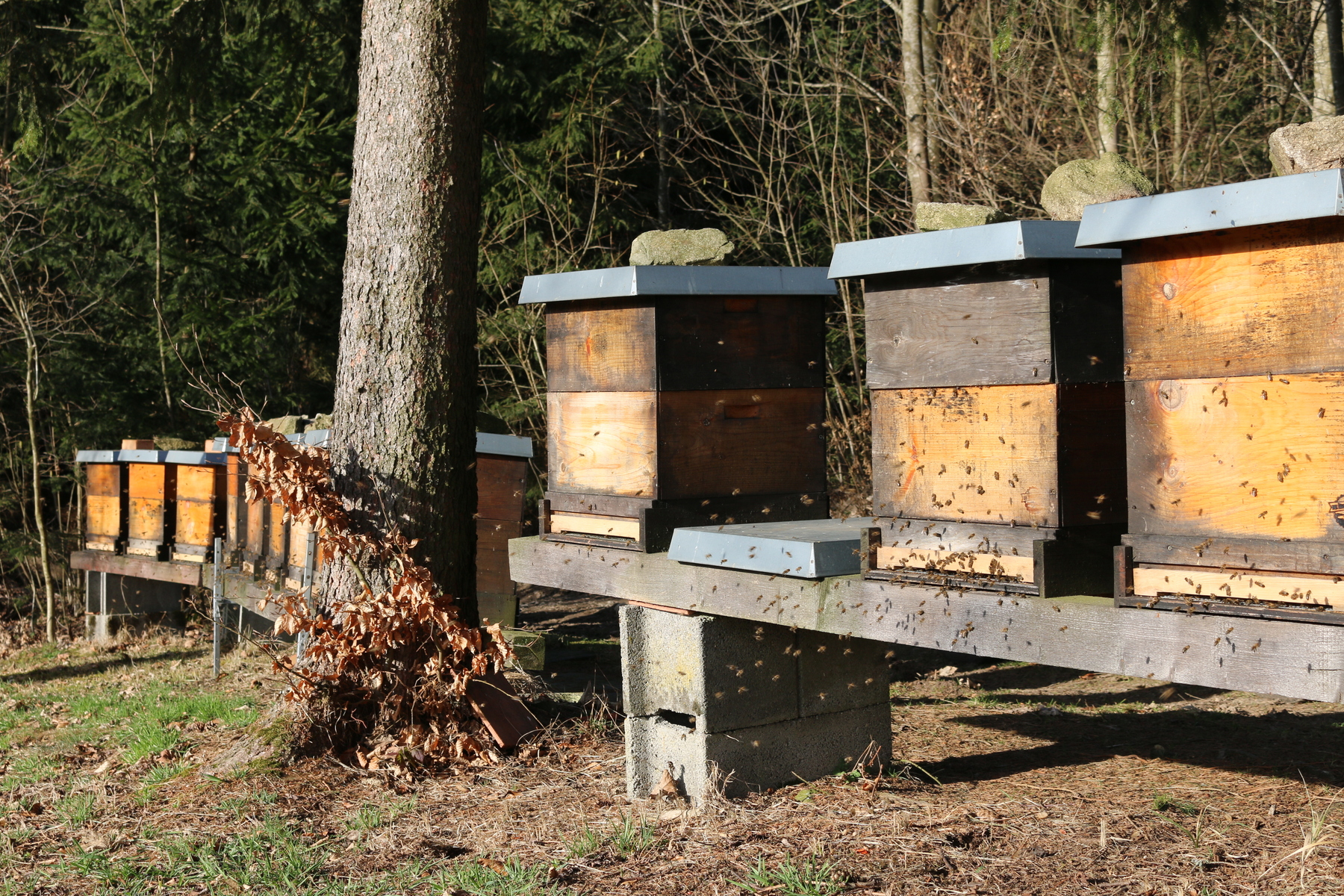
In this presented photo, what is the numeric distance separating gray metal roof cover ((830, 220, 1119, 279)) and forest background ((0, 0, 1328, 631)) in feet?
20.9

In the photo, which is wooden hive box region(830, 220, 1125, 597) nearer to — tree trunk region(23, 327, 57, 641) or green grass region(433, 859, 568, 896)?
green grass region(433, 859, 568, 896)

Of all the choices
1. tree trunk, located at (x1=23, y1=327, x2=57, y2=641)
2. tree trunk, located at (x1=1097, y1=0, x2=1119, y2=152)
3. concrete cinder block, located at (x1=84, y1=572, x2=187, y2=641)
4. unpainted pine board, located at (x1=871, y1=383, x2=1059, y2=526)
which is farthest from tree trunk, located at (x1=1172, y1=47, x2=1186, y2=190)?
tree trunk, located at (x1=23, y1=327, x2=57, y2=641)

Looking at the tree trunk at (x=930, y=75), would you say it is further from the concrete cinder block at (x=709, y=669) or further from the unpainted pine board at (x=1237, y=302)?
the unpainted pine board at (x=1237, y=302)

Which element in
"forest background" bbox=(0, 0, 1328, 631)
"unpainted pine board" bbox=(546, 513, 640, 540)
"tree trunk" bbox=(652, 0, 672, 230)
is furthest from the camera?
"tree trunk" bbox=(652, 0, 672, 230)

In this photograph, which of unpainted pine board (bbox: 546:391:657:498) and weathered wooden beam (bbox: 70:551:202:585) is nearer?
unpainted pine board (bbox: 546:391:657:498)

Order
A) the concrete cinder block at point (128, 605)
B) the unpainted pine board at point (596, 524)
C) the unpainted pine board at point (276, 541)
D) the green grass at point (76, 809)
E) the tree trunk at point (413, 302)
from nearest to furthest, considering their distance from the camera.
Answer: the unpainted pine board at point (596, 524) < the green grass at point (76, 809) < the tree trunk at point (413, 302) < the unpainted pine board at point (276, 541) < the concrete cinder block at point (128, 605)

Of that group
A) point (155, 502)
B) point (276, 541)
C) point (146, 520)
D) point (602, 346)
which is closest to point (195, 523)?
point (155, 502)

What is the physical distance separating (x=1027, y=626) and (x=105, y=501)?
8925 mm

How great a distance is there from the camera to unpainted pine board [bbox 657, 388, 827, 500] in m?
4.23

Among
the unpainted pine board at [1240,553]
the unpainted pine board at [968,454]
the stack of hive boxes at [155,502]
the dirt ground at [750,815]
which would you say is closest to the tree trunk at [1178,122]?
the dirt ground at [750,815]

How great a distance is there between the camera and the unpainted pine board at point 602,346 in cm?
424

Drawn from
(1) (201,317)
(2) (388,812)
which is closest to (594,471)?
(2) (388,812)

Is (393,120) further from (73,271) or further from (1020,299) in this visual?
(73,271)

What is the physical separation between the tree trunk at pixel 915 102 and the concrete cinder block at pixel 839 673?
19.9 feet
